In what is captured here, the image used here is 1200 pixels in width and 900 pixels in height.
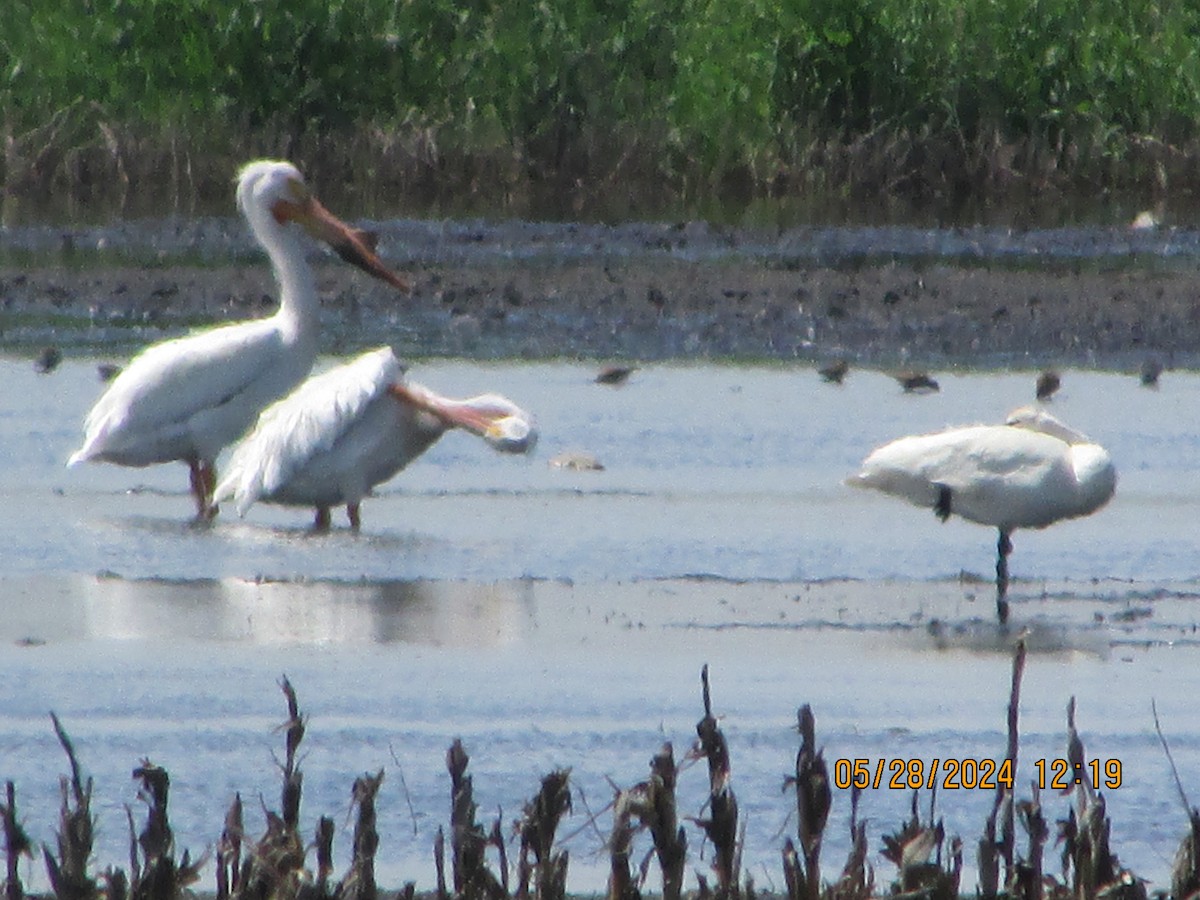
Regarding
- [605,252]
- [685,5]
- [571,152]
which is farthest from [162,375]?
[685,5]

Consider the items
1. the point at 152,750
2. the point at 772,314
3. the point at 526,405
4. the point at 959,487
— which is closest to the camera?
the point at 152,750

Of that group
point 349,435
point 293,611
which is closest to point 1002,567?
point 293,611

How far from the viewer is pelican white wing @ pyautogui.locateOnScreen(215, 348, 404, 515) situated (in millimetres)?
9945

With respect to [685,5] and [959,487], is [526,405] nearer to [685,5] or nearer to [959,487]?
[959,487]

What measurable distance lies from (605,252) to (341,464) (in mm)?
13328

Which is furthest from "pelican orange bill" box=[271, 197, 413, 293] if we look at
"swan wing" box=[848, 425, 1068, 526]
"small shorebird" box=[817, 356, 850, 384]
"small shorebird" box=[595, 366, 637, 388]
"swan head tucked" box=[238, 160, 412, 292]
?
"swan wing" box=[848, 425, 1068, 526]

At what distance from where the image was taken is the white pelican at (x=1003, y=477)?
8.47m

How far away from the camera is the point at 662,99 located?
32.0 meters

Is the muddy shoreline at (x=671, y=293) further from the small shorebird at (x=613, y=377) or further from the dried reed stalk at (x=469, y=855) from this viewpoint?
the dried reed stalk at (x=469, y=855)

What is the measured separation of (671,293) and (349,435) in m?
9.38

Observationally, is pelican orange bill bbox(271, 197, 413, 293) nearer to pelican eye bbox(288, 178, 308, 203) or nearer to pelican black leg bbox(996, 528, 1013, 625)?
pelican eye bbox(288, 178, 308, 203)

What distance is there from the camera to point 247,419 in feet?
36.0

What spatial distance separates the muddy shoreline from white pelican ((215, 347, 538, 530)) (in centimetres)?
552

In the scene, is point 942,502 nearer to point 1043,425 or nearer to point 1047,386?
point 1043,425
